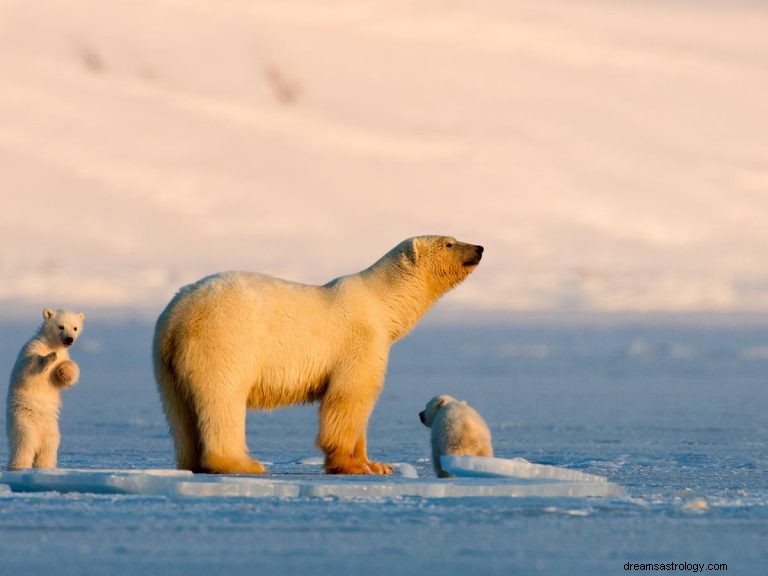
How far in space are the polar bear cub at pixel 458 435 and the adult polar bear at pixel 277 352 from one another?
0.46 metres

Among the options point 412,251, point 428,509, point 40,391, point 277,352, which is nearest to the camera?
point 428,509

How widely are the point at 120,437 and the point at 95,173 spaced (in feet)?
46.4

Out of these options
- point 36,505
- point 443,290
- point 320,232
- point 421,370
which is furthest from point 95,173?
point 36,505

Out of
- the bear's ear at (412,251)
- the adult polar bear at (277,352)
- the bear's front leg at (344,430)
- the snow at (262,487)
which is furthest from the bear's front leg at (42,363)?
the bear's ear at (412,251)

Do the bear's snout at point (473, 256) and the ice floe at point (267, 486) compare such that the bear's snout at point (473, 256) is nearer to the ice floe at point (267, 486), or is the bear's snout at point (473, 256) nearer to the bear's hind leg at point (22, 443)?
the ice floe at point (267, 486)

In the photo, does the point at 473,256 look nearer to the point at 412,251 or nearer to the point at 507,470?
the point at 412,251

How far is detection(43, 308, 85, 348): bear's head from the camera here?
749cm

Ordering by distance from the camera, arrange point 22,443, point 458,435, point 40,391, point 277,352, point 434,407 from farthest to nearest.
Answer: point 434,407, point 277,352, point 458,435, point 40,391, point 22,443

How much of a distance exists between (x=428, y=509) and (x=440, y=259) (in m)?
3.05

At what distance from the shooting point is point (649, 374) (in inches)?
890

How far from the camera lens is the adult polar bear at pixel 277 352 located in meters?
7.48

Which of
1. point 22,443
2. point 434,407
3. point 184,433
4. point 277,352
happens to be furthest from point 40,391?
point 434,407

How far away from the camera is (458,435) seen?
7.57m

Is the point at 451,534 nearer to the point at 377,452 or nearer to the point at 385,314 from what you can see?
the point at 385,314
